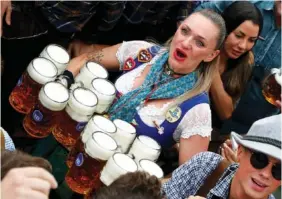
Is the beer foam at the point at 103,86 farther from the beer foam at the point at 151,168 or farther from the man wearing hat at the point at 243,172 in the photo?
the man wearing hat at the point at 243,172

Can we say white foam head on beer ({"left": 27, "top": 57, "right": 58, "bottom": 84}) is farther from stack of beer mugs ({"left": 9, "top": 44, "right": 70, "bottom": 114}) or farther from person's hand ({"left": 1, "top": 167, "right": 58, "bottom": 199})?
person's hand ({"left": 1, "top": 167, "right": 58, "bottom": 199})

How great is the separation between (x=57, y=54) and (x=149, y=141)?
0.49 metres

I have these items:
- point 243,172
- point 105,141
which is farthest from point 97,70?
point 243,172

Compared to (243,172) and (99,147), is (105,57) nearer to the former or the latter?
(99,147)

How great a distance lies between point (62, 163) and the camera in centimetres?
210

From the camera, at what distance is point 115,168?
68.9 inches

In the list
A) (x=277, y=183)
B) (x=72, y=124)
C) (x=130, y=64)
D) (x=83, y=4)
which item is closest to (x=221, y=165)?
(x=277, y=183)

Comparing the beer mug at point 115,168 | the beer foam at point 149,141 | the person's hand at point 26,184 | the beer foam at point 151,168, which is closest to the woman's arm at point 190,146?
the beer foam at point 149,141

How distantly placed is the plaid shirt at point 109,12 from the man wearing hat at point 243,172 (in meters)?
0.92

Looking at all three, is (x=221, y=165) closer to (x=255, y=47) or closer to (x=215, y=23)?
(x=215, y=23)

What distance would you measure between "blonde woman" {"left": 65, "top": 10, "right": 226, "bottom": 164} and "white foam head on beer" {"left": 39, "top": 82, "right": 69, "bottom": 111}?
272 millimetres

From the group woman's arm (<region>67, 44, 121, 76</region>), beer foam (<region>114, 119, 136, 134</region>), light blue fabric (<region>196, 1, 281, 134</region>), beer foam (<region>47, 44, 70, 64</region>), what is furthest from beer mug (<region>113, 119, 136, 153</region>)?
light blue fabric (<region>196, 1, 281, 134</region>)

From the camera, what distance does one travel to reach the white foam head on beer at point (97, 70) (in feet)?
7.13

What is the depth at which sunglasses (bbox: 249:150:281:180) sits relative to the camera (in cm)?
152
